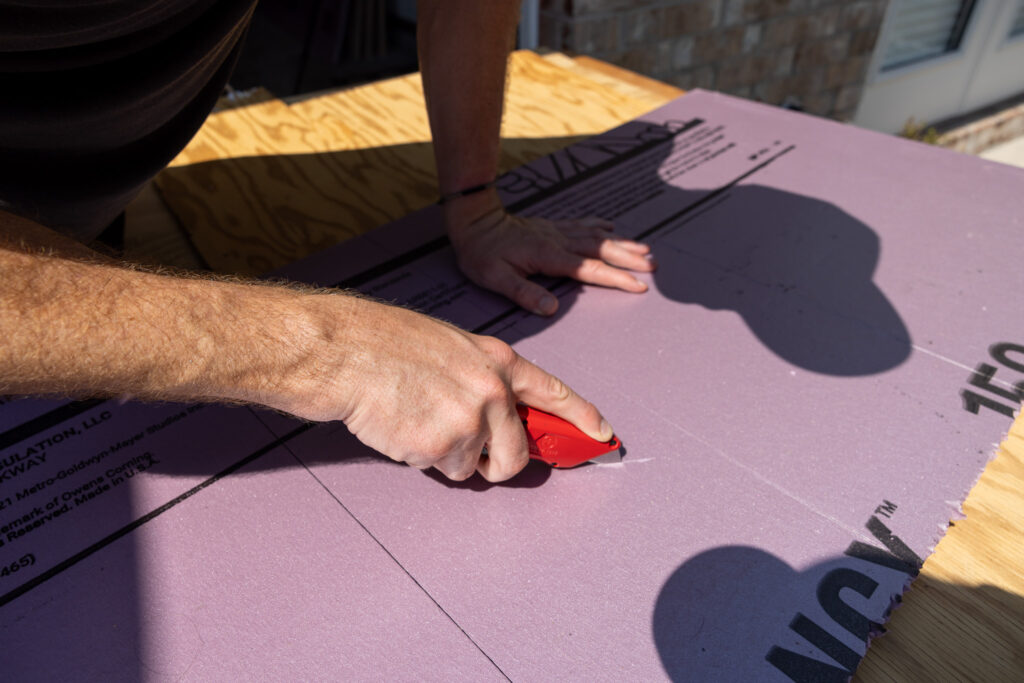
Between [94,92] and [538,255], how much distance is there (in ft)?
2.47

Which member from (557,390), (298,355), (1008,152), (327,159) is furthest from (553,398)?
(1008,152)

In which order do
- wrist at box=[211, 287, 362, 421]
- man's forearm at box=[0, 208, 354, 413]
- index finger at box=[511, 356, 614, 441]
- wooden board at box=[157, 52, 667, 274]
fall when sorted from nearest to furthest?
man's forearm at box=[0, 208, 354, 413] → wrist at box=[211, 287, 362, 421] → index finger at box=[511, 356, 614, 441] → wooden board at box=[157, 52, 667, 274]

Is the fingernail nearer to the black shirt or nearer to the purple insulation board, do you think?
the purple insulation board

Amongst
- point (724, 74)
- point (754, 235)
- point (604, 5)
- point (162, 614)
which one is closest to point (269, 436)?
point (162, 614)

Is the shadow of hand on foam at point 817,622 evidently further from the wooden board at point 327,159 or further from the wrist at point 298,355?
the wooden board at point 327,159

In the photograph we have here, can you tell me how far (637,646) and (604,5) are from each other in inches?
99.1

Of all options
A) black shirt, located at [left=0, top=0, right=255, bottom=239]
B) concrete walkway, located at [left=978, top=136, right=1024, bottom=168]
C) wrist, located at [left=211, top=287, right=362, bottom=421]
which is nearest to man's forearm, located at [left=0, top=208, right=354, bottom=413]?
wrist, located at [left=211, top=287, right=362, bottom=421]

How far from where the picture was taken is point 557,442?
A: 792 millimetres

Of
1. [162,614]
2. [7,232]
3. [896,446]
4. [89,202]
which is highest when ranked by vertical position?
[7,232]

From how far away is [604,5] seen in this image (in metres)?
2.52

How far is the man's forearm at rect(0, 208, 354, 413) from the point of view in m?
0.57

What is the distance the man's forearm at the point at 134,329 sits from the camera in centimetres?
57

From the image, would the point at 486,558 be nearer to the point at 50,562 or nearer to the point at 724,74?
the point at 50,562

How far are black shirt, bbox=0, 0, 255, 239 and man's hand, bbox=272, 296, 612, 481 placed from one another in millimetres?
505
